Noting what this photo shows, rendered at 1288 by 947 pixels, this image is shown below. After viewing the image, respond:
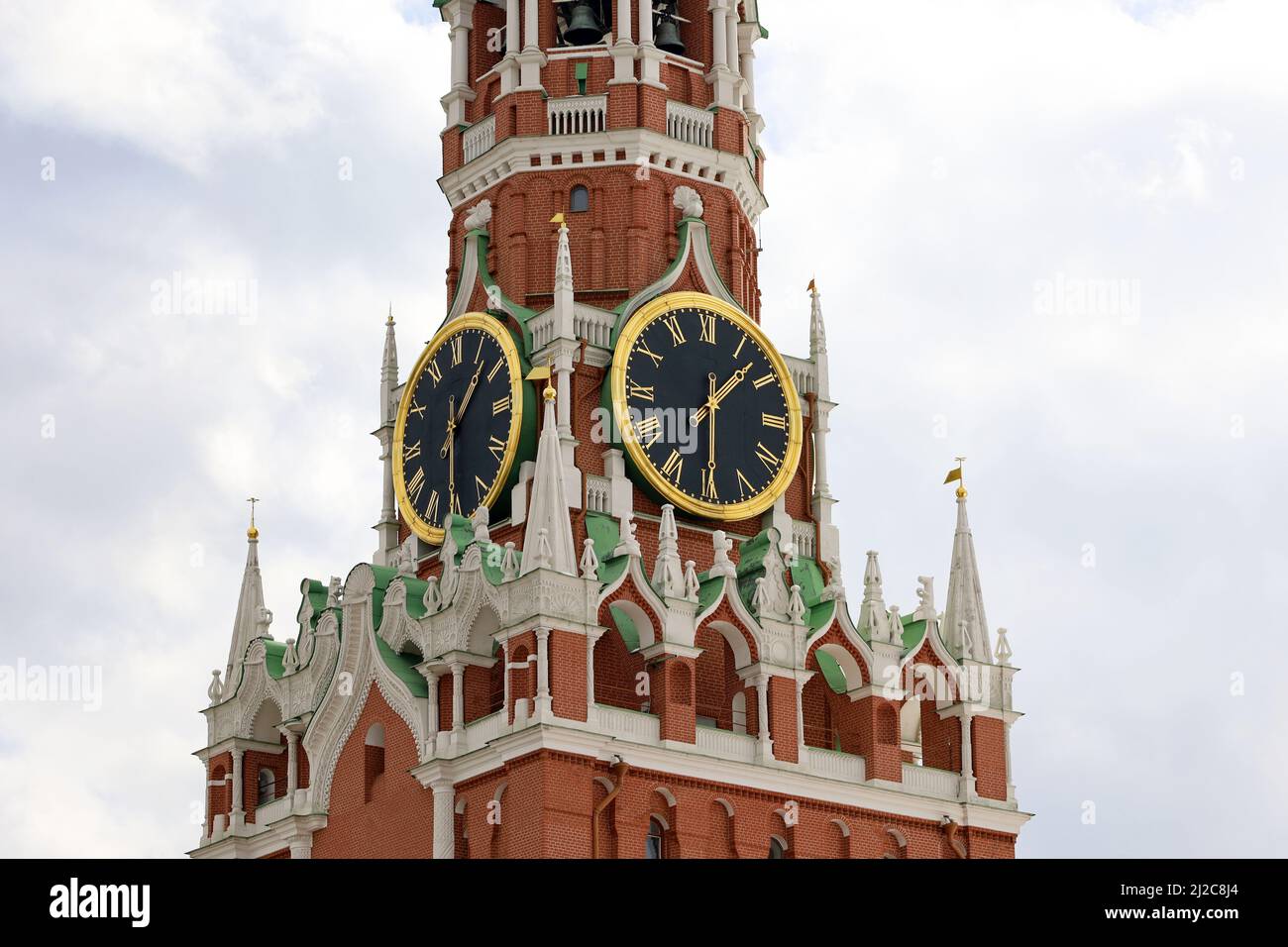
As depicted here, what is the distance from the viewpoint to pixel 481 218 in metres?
67.8

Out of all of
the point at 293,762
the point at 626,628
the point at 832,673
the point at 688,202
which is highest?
the point at 688,202

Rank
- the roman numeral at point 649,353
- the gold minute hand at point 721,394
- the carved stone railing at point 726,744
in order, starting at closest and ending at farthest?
the carved stone railing at point 726,744, the gold minute hand at point 721,394, the roman numeral at point 649,353

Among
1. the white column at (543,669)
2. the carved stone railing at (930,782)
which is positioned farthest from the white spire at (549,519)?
A: the carved stone railing at (930,782)

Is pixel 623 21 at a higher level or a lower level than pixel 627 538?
higher

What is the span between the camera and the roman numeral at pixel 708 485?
6431cm

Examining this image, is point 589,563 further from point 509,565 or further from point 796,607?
point 796,607

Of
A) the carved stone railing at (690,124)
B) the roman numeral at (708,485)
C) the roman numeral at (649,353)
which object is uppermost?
the carved stone railing at (690,124)

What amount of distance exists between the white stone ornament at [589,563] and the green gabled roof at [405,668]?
153 inches

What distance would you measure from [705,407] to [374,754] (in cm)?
925

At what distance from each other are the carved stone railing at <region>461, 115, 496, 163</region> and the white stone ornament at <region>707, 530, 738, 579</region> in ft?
33.9

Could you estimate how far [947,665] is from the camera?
64.4 metres

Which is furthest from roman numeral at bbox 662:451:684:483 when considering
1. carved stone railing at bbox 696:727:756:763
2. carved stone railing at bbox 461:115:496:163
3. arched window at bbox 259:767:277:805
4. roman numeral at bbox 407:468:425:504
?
arched window at bbox 259:767:277:805

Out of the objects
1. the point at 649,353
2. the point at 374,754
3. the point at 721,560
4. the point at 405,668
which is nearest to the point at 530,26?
the point at 649,353

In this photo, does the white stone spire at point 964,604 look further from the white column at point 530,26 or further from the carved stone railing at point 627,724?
the white column at point 530,26
